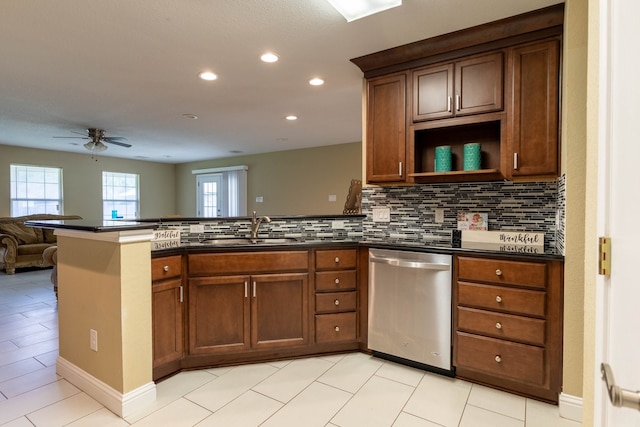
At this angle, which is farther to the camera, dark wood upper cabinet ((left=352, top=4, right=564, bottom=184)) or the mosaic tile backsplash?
the mosaic tile backsplash

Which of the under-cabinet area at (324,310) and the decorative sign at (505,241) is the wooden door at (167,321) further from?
the decorative sign at (505,241)

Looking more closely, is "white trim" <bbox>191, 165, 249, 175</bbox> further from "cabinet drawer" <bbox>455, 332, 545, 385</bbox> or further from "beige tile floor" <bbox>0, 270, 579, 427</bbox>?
"cabinet drawer" <bbox>455, 332, 545, 385</bbox>

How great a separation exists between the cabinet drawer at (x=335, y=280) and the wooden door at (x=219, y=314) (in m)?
0.55

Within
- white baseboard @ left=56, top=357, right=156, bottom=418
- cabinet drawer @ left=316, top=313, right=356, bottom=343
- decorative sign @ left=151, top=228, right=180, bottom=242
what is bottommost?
white baseboard @ left=56, top=357, right=156, bottom=418

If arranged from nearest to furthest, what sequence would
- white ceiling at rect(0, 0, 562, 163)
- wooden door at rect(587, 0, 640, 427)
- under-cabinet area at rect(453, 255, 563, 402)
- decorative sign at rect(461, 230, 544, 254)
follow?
wooden door at rect(587, 0, 640, 427) → under-cabinet area at rect(453, 255, 563, 402) → white ceiling at rect(0, 0, 562, 163) → decorative sign at rect(461, 230, 544, 254)

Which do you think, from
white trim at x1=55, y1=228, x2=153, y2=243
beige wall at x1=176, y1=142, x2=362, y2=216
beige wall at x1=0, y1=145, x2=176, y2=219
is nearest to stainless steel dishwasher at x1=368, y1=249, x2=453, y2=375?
white trim at x1=55, y1=228, x2=153, y2=243

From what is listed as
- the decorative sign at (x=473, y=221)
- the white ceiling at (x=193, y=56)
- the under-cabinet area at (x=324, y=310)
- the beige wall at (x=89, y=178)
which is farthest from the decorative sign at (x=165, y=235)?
the beige wall at (x=89, y=178)

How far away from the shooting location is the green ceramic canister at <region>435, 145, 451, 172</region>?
257 centimetres

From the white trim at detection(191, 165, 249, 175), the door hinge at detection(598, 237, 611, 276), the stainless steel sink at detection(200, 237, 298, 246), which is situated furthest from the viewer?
the white trim at detection(191, 165, 249, 175)

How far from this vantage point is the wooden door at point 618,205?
0.60 meters

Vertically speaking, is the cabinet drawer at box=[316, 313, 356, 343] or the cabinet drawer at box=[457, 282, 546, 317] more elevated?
the cabinet drawer at box=[457, 282, 546, 317]

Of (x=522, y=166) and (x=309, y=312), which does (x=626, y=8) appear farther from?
(x=309, y=312)

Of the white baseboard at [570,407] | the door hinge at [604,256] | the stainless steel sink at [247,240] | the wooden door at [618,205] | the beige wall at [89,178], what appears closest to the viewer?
the wooden door at [618,205]

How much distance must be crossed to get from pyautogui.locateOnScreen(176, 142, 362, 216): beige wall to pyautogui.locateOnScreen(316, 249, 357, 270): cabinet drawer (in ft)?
13.4
